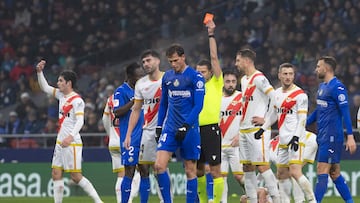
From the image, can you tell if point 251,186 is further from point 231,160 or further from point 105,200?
point 105,200

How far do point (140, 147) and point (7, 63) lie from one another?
645 inches

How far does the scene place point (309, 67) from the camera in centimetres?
2806

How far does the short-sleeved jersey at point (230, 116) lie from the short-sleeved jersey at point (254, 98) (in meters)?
2.34

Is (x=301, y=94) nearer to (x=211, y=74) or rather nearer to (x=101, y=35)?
(x=211, y=74)

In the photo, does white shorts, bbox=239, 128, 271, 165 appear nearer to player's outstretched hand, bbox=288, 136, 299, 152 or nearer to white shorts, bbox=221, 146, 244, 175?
player's outstretched hand, bbox=288, 136, 299, 152

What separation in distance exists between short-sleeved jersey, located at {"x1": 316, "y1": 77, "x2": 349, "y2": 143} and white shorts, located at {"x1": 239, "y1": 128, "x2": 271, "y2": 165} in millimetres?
1028

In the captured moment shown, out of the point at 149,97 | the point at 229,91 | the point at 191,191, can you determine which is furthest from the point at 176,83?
the point at 229,91

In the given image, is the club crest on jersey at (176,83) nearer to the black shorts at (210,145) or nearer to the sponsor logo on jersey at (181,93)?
the sponsor logo on jersey at (181,93)

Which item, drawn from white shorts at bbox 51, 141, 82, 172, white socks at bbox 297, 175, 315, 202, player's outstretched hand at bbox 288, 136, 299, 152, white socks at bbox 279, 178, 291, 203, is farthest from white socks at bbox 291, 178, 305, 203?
white shorts at bbox 51, 141, 82, 172

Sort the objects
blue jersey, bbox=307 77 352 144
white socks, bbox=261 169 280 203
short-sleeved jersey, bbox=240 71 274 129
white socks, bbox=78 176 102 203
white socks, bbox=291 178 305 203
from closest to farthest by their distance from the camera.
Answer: blue jersey, bbox=307 77 352 144, white socks, bbox=261 169 280 203, short-sleeved jersey, bbox=240 71 274 129, white socks, bbox=291 178 305 203, white socks, bbox=78 176 102 203

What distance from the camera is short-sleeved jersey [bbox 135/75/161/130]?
1609cm

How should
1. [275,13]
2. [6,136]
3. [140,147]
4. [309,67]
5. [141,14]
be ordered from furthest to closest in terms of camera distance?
[141,14] < [275,13] < [309,67] < [6,136] < [140,147]

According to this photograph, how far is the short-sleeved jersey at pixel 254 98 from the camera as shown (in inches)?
658

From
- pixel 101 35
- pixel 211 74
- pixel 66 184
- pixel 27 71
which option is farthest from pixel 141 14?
pixel 211 74
